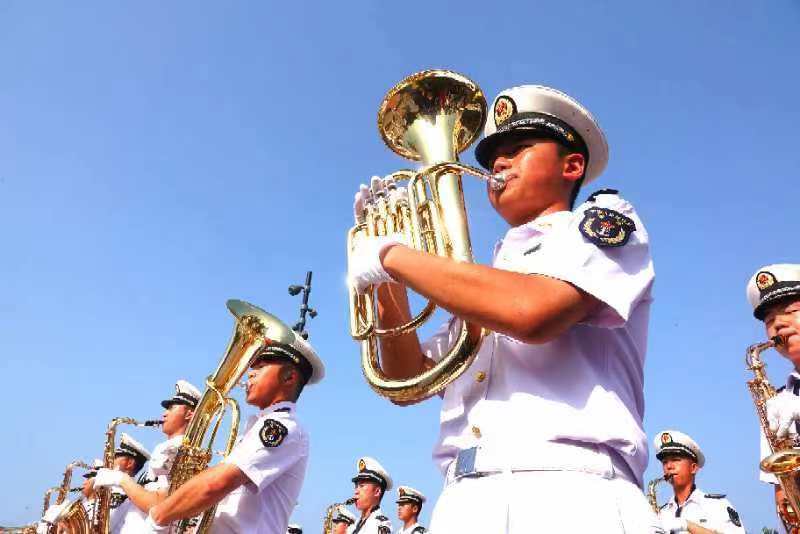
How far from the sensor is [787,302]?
214 inches

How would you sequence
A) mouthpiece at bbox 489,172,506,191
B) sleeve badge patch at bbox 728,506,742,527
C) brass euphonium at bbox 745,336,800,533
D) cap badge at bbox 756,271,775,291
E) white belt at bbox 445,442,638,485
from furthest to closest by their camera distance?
sleeve badge patch at bbox 728,506,742,527
cap badge at bbox 756,271,775,291
brass euphonium at bbox 745,336,800,533
mouthpiece at bbox 489,172,506,191
white belt at bbox 445,442,638,485

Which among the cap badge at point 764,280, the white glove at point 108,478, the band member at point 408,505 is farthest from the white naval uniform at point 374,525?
the cap badge at point 764,280

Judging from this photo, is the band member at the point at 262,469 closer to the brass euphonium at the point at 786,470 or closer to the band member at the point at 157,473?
the band member at the point at 157,473

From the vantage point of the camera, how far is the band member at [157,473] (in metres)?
6.31

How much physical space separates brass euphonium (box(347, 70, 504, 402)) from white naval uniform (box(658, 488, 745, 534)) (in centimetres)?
764

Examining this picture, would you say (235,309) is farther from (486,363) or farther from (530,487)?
(530,487)

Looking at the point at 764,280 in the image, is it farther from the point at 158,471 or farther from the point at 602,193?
the point at 158,471

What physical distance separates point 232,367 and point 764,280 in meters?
5.17

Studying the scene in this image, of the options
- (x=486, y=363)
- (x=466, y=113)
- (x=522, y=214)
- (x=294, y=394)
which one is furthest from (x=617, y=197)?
(x=294, y=394)

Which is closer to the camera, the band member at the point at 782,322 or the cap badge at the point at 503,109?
the cap badge at the point at 503,109

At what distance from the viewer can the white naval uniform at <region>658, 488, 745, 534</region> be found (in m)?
8.54

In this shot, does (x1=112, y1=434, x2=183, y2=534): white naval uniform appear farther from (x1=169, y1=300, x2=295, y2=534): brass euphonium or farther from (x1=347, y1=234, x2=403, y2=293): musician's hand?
→ (x1=347, y1=234, x2=403, y2=293): musician's hand

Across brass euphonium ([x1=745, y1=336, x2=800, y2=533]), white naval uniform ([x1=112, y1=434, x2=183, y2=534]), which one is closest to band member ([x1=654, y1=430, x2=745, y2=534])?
brass euphonium ([x1=745, y1=336, x2=800, y2=533])

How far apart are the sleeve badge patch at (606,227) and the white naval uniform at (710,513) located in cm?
785
